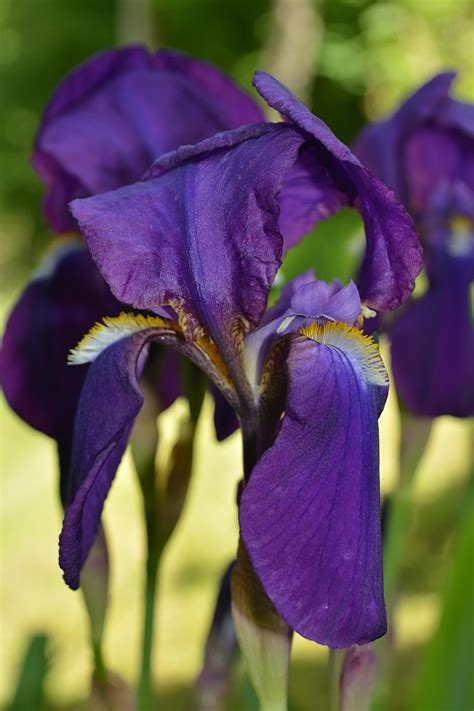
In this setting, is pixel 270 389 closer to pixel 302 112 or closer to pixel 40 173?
pixel 302 112

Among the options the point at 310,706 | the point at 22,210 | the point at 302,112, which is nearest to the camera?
the point at 302,112

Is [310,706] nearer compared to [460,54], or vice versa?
[310,706]

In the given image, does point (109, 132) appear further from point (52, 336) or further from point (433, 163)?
point (433, 163)

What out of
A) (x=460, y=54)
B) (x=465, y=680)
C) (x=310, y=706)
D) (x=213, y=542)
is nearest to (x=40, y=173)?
(x=465, y=680)

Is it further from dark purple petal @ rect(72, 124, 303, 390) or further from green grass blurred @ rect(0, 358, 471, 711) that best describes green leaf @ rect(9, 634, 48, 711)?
green grass blurred @ rect(0, 358, 471, 711)

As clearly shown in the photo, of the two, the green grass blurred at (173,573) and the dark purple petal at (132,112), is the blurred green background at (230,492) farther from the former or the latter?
the dark purple petal at (132,112)

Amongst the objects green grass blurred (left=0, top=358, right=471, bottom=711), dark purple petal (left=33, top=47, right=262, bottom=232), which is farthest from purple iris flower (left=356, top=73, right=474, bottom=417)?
green grass blurred (left=0, top=358, right=471, bottom=711)

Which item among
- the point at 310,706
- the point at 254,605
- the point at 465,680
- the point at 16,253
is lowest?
the point at 16,253
